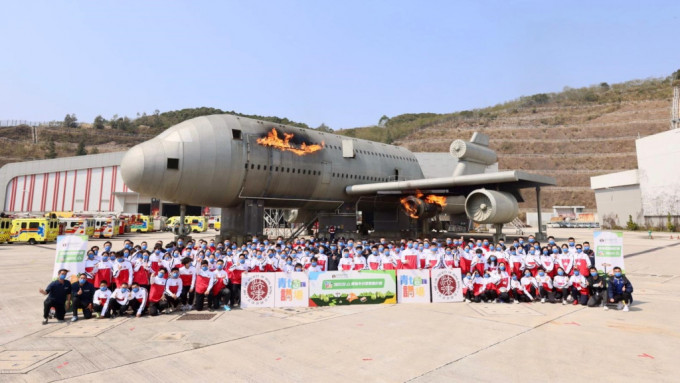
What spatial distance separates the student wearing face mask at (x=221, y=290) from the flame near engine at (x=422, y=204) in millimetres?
17060

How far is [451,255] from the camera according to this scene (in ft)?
40.0

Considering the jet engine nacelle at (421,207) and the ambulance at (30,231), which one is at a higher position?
the jet engine nacelle at (421,207)

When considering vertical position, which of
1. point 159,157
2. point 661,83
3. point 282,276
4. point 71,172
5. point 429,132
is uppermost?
point 661,83

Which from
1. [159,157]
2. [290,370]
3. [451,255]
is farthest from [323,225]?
[290,370]

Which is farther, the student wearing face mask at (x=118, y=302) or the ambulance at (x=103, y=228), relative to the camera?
the ambulance at (x=103, y=228)

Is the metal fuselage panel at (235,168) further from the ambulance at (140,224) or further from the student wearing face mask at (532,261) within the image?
the ambulance at (140,224)

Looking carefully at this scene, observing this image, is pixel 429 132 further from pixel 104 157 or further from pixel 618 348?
pixel 618 348

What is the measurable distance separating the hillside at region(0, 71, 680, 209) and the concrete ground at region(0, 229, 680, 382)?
84149 millimetres

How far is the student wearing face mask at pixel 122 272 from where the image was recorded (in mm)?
9750

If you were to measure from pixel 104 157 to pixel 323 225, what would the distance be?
44984 mm

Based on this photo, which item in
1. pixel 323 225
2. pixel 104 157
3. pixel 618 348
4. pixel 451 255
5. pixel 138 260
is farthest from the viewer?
pixel 104 157

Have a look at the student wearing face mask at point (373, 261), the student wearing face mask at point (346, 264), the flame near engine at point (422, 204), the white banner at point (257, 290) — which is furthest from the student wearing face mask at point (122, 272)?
the flame near engine at point (422, 204)

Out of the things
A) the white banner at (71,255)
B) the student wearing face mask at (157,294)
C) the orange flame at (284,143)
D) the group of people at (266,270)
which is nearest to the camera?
the group of people at (266,270)

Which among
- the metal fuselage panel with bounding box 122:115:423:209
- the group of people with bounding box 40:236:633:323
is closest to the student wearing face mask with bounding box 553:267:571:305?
the group of people with bounding box 40:236:633:323
